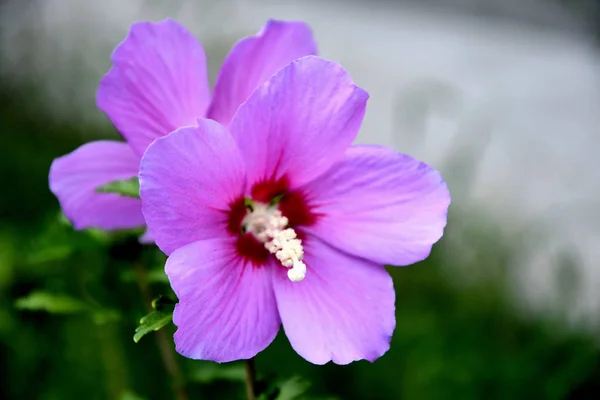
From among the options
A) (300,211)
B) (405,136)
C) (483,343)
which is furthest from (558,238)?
(300,211)

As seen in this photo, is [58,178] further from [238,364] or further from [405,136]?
[405,136]

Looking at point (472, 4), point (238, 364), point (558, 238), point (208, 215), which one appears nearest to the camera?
point (208, 215)

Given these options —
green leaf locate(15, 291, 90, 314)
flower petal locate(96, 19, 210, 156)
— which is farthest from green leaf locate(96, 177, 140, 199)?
green leaf locate(15, 291, 90, 314)

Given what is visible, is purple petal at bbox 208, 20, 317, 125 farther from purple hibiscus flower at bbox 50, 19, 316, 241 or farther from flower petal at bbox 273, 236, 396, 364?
flower petal at bbox 273, 236, 396, 364

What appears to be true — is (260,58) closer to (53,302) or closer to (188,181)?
(188,181)

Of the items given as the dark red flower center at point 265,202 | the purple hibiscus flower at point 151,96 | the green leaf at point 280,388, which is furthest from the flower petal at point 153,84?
the green leaf at point 280,388

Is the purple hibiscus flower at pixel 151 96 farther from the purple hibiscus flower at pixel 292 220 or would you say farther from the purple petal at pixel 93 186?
the purple hibiscus flower at pixel 292 220
